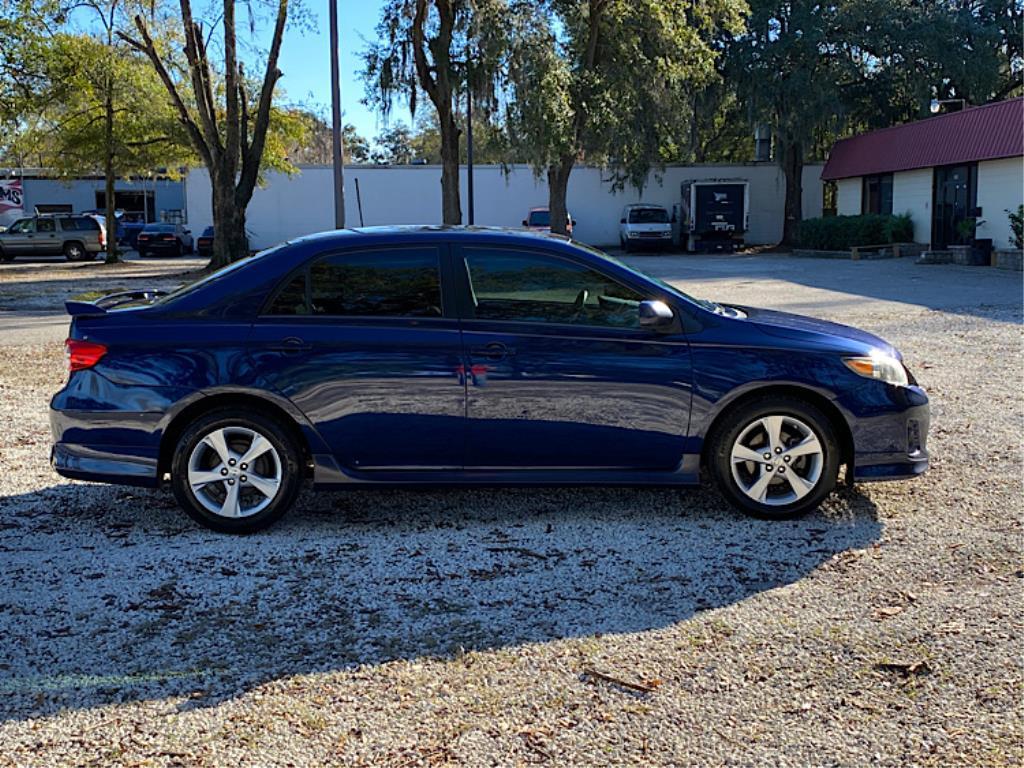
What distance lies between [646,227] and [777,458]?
37360mm

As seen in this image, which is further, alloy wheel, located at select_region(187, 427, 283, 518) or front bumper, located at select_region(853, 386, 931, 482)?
front bumper, located at select_region(853, 386, 931, 482)

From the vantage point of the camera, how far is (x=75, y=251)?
4059cm

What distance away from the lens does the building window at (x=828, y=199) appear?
46281mm

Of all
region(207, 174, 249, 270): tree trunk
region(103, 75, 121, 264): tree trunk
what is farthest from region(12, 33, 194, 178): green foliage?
region(207, 174, 249, 270): tree trunk

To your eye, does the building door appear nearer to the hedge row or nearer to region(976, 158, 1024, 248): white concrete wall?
region(976, 158, 1024, 248): white concrete wall

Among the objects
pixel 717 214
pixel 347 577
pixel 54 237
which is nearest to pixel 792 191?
pixel 717 214

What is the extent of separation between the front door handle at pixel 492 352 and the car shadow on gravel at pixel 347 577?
0.93 meters

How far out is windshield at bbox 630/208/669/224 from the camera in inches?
1668

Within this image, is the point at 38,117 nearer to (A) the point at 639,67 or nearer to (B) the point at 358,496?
(A) the point at 639,67

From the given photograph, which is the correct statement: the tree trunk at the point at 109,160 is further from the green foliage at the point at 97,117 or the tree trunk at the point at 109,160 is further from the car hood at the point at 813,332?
the car hood at the point at 813,332

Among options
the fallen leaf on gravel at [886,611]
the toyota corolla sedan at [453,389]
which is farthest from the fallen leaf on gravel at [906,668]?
the toyota corolla sedan at [453,389]

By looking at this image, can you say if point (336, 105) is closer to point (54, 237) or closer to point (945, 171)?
Result: point (945, 171)

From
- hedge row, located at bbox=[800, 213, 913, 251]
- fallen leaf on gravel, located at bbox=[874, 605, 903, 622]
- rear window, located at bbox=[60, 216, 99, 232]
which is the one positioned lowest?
fallen leaf on gravel, located at bbox=[874, 605, 903, 622]

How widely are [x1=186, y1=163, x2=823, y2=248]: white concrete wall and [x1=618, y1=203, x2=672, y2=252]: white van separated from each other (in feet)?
13.1
